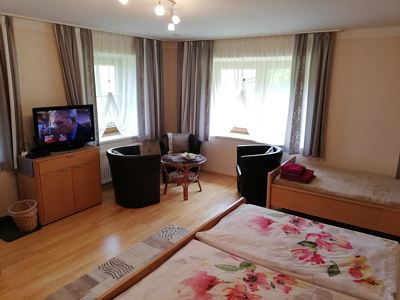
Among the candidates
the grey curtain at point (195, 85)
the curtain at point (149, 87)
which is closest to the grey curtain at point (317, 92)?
the grey curtain at point (195, 85)

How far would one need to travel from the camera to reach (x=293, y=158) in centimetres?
436

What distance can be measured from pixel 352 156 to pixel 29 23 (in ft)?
15.1

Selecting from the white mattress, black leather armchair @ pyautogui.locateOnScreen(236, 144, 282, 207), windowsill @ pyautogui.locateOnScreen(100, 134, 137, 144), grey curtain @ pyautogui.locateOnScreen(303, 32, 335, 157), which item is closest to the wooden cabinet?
windowsill @ pyautogui.locateOnScreen(100, 134, 137, 144)

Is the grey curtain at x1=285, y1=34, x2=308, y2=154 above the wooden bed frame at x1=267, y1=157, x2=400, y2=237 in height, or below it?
above

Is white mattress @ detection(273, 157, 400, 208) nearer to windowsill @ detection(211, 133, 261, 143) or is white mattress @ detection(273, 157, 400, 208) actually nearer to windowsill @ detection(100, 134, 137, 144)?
windowsill @ detection(211, 133, 261, 143)

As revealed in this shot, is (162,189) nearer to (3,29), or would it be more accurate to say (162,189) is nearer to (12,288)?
(12,288)

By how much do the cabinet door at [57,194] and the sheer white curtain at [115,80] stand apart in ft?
3.79

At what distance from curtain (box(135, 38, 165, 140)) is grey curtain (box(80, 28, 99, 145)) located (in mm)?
919

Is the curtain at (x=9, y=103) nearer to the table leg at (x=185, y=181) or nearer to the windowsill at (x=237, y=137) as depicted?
the table leg at (x=185, y=181)

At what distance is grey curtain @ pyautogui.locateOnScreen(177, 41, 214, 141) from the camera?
17.2 feet

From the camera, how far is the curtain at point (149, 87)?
5.02 meters

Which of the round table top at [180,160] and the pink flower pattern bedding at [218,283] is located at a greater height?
the round table top at [180,160]

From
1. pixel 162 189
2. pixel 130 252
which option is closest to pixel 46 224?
pixel 130 252

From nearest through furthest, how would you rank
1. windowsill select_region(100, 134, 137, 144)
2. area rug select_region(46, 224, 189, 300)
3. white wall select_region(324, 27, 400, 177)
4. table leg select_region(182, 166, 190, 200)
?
area rug select_region(46, 224, 189, 300), white wall select_region(324, 27, 400, 177), table leg select_region(182, 166, 190, 200), windowsill select_region(100, 134, 137, 144)
